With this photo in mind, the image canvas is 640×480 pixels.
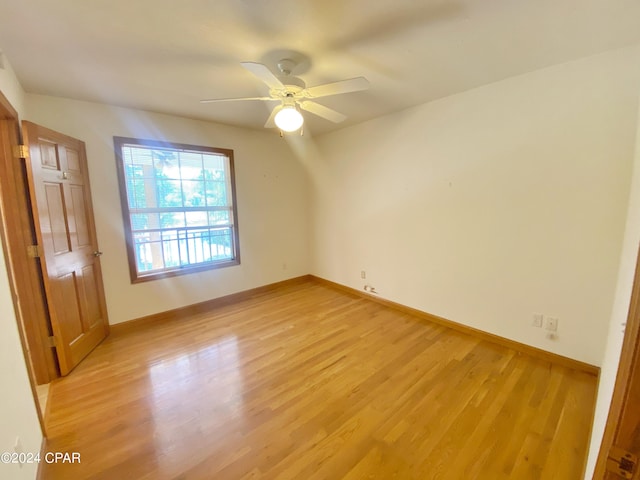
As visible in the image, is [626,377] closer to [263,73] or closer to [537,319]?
[263,73]

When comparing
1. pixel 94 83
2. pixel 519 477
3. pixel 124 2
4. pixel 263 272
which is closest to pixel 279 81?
pixel 124 2

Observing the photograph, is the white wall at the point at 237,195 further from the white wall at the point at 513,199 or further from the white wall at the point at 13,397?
the white wall at the point at 13,397

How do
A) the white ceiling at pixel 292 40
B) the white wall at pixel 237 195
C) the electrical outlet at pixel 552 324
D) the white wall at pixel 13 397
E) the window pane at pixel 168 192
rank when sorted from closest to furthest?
the white wall at pixel 13 397 → the white ceiling at pixel 292 40 → the electrical outlet at pixel 552 324 → the white wall at pixel 237 195 → the window pane at pixel 168 192

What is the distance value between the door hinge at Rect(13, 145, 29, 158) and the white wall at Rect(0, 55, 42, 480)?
1102 mm

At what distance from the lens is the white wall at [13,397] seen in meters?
1.12

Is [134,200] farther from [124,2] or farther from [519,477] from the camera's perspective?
[519,477]

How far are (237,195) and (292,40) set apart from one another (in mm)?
2434

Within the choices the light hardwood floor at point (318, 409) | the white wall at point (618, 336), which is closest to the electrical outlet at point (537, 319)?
the light hardwood floor at point (318, 409)

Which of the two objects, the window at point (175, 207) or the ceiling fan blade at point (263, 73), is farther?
the window at point (175, 207)

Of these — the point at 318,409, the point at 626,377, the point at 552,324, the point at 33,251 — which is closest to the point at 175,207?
the point at 33,251

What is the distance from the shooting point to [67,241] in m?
2.40

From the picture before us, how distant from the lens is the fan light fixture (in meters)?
1.96

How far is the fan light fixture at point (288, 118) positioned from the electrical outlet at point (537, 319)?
2.62 metres

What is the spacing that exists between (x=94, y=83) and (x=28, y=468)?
266 cm
